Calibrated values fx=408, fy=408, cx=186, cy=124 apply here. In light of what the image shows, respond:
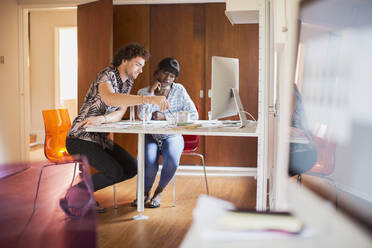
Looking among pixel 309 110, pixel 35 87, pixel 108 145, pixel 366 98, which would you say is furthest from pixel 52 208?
pixel 35 87

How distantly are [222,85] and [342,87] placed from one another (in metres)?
1.90

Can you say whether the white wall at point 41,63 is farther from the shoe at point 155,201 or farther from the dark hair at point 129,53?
the dark hair at point 129,53

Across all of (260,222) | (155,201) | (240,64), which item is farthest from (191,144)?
(260,222)

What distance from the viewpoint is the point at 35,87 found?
728cm

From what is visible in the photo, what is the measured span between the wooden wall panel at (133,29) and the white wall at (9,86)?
1162 millimetres

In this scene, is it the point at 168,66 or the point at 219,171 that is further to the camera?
the point at 219,171

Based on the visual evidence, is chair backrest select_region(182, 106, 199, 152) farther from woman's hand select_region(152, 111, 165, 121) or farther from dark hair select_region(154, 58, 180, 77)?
dark hair select_region(154, 58, 180, 77)

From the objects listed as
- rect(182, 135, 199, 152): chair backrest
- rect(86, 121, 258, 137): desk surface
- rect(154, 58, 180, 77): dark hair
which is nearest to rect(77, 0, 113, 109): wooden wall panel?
rect(154, 58, 180, 77): dark hair

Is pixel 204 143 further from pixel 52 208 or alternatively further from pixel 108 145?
pixel 52 208

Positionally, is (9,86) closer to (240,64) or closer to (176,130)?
(240,64)

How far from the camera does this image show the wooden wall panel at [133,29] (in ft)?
15.5

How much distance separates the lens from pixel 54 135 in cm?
308

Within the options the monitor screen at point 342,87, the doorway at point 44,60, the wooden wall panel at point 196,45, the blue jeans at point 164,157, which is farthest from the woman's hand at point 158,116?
the doorway at point 44,60

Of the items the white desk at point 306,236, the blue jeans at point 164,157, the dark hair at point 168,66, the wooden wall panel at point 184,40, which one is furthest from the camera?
the wooden wall panel at point 184,40
